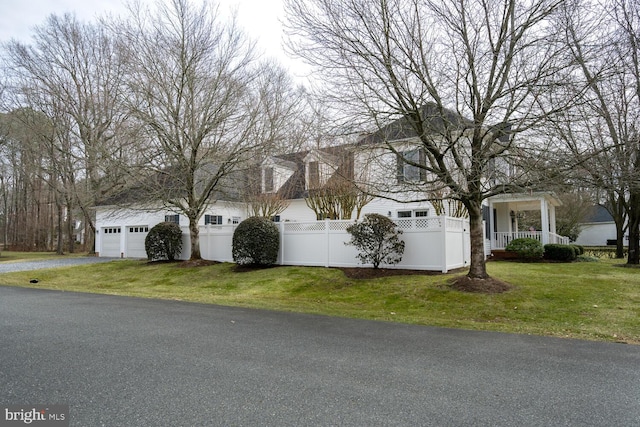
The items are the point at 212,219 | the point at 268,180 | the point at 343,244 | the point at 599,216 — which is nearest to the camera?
the point at 343,244

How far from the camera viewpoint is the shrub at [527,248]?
16.1 metres

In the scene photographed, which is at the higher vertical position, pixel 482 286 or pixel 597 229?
pixel 597 229

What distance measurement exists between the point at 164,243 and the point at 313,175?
7.41m

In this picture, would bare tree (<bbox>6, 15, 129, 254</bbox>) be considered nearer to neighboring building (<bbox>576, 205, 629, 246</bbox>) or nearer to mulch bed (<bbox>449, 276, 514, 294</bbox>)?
mulch bed (<bbox>449, 276, 514, 294</bbox>)

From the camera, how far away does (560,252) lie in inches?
629

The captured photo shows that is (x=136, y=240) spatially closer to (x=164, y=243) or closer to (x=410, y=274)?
(x=164, y=243)

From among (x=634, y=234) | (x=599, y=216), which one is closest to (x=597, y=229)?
(x=599, y=216)

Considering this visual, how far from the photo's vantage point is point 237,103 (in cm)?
1542

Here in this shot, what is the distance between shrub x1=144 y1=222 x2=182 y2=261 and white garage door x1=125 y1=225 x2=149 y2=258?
16.1 feet

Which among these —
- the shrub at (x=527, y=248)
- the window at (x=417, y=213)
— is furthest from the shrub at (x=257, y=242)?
the shrub at (x=527, y=248)

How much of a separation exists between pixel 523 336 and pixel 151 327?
18.8 feet

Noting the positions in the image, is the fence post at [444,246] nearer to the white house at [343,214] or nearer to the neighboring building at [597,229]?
the white house at [343,214]

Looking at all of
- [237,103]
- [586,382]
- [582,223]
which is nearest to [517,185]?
[586,382]

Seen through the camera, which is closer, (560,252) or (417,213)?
(560,252)
